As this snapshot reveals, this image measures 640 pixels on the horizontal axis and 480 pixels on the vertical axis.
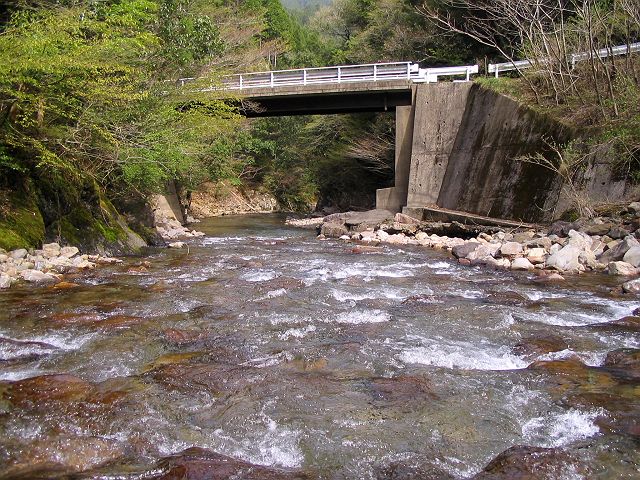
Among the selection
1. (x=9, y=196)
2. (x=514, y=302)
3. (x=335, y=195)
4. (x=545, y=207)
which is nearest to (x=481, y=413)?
(x=514, y=302)

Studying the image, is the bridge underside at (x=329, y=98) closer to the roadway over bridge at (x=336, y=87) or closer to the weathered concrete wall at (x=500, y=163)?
the roadway over bridge at (x=336, y=87)

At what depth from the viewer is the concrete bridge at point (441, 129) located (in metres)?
18.1

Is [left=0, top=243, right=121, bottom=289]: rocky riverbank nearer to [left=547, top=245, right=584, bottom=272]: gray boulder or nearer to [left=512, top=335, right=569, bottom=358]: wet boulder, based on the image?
[left=512, top=335, right=569, bottom=358]: wet boulder

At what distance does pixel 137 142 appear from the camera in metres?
14.1

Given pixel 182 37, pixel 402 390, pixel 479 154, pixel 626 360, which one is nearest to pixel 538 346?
pixel 626 360

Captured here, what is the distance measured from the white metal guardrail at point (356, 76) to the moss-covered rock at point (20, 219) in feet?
39.1

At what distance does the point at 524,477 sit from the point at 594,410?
1.57 meters

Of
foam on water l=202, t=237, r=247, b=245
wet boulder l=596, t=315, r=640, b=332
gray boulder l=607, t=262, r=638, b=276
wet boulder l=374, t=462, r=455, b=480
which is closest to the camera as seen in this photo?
wet boulder l=374, t=462, r=455, b=480

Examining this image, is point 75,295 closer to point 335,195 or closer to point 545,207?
point 545,207

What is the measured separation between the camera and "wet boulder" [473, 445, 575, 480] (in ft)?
13.4

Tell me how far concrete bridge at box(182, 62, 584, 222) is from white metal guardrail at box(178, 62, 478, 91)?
0.14 feet

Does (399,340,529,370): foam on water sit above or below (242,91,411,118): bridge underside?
below

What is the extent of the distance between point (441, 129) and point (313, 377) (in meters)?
19.0

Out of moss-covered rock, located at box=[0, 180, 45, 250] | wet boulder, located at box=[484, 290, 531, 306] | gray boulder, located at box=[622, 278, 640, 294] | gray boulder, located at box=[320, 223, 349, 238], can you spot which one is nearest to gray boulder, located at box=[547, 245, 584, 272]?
gray boulder, located at box=[622, 278, 640, 294]
